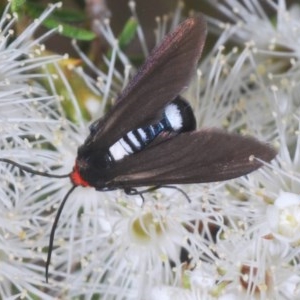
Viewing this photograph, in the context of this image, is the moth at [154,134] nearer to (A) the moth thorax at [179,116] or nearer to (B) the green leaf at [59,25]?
(A) the moth thorax at [179,116]

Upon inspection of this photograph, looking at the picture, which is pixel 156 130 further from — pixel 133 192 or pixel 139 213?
pixel 139 213

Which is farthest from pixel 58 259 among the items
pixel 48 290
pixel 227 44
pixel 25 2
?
pixel 227 44

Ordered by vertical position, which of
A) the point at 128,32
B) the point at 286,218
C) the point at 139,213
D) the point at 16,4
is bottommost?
the point at 286,218

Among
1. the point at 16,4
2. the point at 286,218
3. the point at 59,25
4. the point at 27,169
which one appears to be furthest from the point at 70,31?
the point at 286,218

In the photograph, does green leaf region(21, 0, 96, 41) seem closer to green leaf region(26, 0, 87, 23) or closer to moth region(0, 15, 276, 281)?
green leaf region(26, 0, 87, 23)

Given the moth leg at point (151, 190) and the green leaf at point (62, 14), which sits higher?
the green leaf at point (62, 14)

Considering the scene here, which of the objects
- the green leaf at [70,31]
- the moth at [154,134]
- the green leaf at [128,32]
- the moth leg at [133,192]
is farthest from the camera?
the green leaf at [128,32]

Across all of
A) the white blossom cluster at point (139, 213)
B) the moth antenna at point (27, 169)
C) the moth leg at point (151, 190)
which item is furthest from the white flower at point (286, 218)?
the moth antenna at point (27, 169)

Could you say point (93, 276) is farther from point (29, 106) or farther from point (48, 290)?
point (29, 106)
